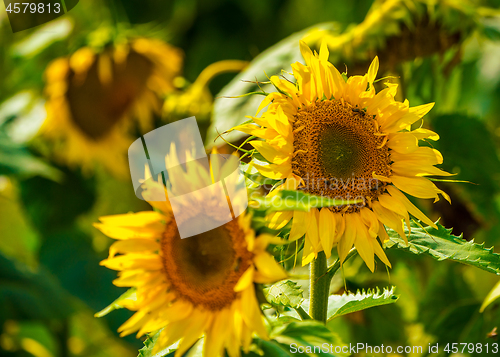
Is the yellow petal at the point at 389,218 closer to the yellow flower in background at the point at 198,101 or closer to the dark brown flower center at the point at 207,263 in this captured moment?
the dark brown flower center at the point at 207,263

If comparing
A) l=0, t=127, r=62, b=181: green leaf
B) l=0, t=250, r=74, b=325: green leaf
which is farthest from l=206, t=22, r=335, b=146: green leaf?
l=0, t=250, r=74, b=325: green leaf

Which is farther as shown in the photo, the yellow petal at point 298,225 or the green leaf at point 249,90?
the green leaf at point 249,90

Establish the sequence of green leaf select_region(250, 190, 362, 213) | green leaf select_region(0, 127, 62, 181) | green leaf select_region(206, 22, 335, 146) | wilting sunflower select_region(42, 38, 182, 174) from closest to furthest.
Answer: green leaf select_region(250, 190, 362, 213)
green leaf select_region(206, 22, 335, 146)
green leaf select_region(0, 127, 62, 181)
wilting sunflower select_region(42, 38, 182, 174)

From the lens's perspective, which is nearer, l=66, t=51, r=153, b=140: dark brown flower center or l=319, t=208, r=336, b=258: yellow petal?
l=319, t=208, r=336, b=258: yellow petal

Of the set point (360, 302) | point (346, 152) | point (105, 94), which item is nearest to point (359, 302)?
point (360, 302)

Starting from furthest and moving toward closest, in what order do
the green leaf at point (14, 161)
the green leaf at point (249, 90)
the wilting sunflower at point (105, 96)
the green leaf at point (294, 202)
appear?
the wilting sunflower at point (105, 96) → the green leaf at point (14, 161) → the green leaf at point (249, 90) → the green leaf at point (294, 202)

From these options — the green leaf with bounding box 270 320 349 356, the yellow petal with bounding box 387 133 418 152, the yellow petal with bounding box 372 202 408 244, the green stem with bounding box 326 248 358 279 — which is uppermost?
the yellow petal with bounding box 387 133 418 152

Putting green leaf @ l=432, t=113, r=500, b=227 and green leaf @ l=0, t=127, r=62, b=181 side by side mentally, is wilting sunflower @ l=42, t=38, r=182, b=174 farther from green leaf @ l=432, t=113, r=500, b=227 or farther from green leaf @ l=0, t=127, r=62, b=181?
green leaf @ l=432, t=113, r=500, b=227

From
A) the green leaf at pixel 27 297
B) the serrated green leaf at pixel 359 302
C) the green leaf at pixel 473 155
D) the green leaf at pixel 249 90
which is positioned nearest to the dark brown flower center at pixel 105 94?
the green leaf at pixel 27 297

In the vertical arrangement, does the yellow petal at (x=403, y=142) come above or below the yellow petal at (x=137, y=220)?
above
